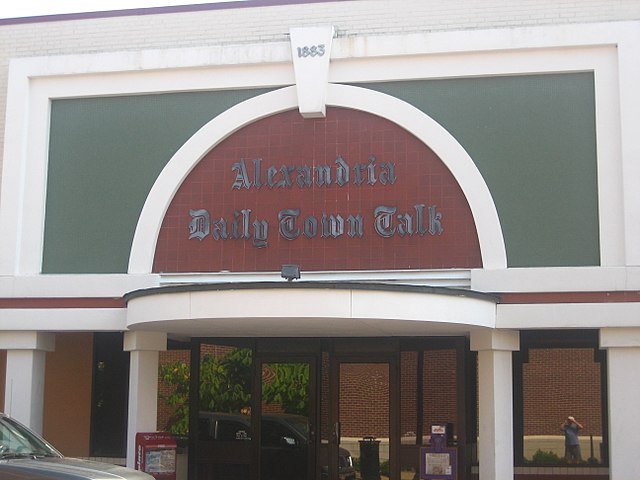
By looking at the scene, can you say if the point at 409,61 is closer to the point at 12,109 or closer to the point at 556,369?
the point at 556,369

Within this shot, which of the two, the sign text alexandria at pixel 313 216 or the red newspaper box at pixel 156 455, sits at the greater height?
the sign text alexandria at pixel 313 216

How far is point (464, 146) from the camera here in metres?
16.7

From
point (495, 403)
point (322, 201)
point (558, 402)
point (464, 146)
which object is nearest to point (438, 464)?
point (495, 403)

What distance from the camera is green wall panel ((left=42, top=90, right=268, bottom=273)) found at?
17.7m

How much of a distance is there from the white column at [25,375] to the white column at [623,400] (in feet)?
32.1

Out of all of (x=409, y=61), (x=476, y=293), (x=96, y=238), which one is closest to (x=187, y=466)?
(x=96, y=238)

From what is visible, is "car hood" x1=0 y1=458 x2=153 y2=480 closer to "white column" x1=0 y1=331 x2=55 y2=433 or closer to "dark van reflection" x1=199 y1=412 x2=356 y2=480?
"white column" x1=0 y1=331 x2=55 y2=433

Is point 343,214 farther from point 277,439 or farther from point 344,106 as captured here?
point 277,439

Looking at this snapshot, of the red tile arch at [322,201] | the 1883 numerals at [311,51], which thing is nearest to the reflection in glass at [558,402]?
the red tile arch at [322,201]

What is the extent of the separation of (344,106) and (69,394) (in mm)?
8468

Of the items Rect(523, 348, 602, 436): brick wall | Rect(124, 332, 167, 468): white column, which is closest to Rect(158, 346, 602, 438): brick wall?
Rect(523, 348, 602, 436): brick wall

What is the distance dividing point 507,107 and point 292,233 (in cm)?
421

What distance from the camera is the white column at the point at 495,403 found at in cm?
1573

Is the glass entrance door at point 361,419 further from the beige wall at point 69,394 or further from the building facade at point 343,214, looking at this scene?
the beige wall at point 69,394
